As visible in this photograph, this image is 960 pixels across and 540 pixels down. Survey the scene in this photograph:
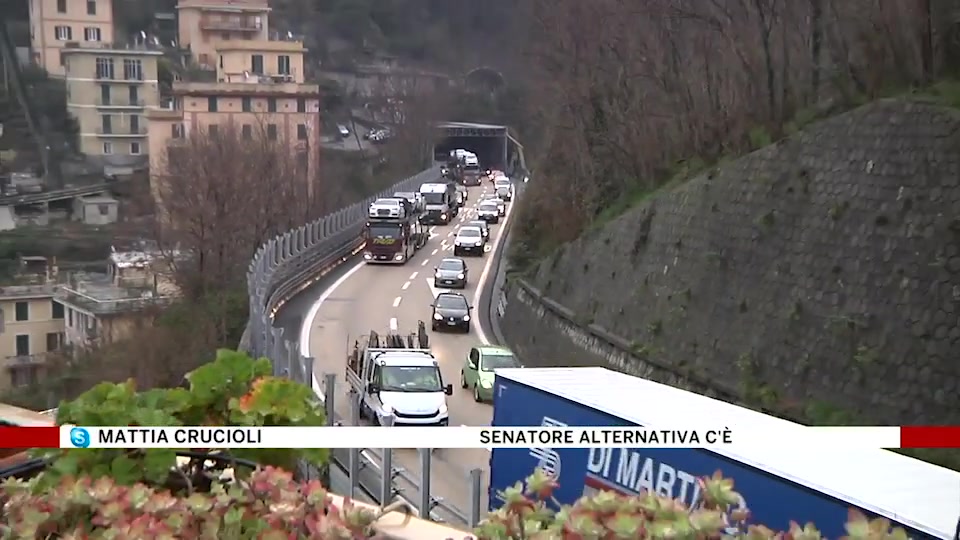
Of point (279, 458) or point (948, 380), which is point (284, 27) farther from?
point (279, 458)

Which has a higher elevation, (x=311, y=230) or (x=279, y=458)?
(x=279, y=458)

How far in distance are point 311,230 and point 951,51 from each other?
22097mm

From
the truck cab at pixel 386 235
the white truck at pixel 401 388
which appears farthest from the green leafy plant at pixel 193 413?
the truck cab at pixel 386 235

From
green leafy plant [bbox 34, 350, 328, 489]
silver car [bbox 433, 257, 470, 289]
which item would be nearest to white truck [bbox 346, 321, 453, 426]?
green leafy plant [bbox 34, 350, 328, 489]

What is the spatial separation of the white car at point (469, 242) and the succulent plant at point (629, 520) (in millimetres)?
43953

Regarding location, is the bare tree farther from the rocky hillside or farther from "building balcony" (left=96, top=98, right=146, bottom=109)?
the rocky hillside

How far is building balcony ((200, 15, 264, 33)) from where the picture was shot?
264 feet

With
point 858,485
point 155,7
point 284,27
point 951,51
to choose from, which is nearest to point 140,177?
point 155,7

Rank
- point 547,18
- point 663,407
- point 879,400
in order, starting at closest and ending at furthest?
point 663,407, point 879,400, point 547,18

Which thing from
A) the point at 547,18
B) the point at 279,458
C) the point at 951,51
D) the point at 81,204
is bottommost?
the point at 81,204

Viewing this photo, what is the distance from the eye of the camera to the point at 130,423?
3.71 metres

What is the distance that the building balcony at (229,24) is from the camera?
8050 cm

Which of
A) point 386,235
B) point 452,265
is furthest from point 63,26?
point 452,265

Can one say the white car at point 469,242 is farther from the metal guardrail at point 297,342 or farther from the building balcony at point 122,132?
the building balcony at point 122,132
